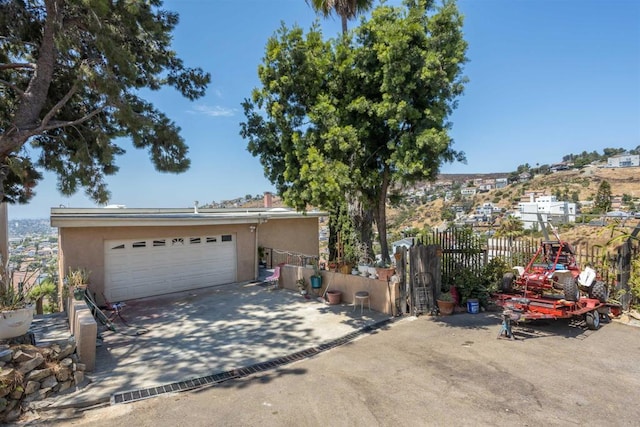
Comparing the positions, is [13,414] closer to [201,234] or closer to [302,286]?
[302,286]

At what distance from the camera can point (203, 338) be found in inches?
285

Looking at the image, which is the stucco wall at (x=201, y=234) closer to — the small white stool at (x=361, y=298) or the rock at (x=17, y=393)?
the small white stool at (x=361, y=298)

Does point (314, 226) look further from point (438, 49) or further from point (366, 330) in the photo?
point (438, 49)

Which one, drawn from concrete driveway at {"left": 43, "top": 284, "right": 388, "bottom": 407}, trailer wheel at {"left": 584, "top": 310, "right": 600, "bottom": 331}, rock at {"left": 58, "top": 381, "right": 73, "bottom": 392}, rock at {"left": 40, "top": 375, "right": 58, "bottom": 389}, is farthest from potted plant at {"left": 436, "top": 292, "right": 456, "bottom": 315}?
rock at {"left": 40, "top": 375, "right": 58, "bottom": 389}

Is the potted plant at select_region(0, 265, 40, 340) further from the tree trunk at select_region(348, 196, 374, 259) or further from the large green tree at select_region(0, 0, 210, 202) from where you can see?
the tree trunk at select_region(348, 196, 374, 259)

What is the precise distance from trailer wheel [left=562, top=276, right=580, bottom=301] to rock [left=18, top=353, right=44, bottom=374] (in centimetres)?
972

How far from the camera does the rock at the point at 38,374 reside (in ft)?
15.4

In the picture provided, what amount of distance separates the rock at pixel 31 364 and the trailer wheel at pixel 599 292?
10.6 metres

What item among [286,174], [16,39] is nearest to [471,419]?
[286,174]

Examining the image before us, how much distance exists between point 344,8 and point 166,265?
10956mm

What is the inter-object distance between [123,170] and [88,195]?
1299 millimetres

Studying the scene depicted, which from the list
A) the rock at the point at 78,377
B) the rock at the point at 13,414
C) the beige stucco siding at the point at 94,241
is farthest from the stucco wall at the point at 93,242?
the rock at the point at 13,414


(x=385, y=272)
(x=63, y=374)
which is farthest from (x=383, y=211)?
(x=63, y=374)

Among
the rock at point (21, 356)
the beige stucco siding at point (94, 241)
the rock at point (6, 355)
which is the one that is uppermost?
the beige stucco siding at point (94, 241)
